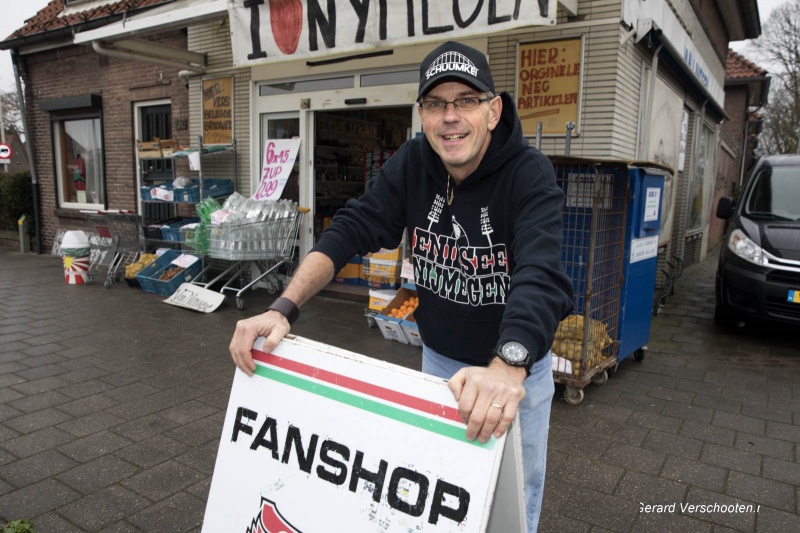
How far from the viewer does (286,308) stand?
5.73 ft

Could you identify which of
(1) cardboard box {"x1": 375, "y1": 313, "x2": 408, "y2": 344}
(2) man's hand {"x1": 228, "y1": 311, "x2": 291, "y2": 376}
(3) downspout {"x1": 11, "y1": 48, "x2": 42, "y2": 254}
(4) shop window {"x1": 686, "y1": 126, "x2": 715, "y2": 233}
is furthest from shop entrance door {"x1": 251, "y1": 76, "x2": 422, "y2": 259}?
(3) downspout {"x1": 11, "y1": 48, "x2": 42, "y2": 254}

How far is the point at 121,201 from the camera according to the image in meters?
10.4

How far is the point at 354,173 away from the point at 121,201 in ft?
15.4

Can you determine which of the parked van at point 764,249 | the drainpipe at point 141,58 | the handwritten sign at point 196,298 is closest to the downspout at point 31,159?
the drainpipe at point 141,58

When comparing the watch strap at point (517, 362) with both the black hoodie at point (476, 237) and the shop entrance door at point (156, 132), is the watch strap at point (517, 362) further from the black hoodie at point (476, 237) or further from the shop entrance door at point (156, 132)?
the shop entrance door at point (156, 132)

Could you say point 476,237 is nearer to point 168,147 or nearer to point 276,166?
point 276,166

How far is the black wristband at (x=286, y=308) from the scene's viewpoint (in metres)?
1.74

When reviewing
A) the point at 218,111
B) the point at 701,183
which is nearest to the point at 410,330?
the point at 218,111

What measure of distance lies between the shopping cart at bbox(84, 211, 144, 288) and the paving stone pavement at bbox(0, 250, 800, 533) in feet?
7.07

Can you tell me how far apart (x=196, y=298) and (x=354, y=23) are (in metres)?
3.82

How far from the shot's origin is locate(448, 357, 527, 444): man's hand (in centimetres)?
121

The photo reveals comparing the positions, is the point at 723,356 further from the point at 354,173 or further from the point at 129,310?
the point at 129,310

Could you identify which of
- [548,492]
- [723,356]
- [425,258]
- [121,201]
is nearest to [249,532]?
[425,258]

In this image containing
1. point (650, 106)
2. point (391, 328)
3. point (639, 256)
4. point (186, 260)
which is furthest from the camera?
point (186, 260)
